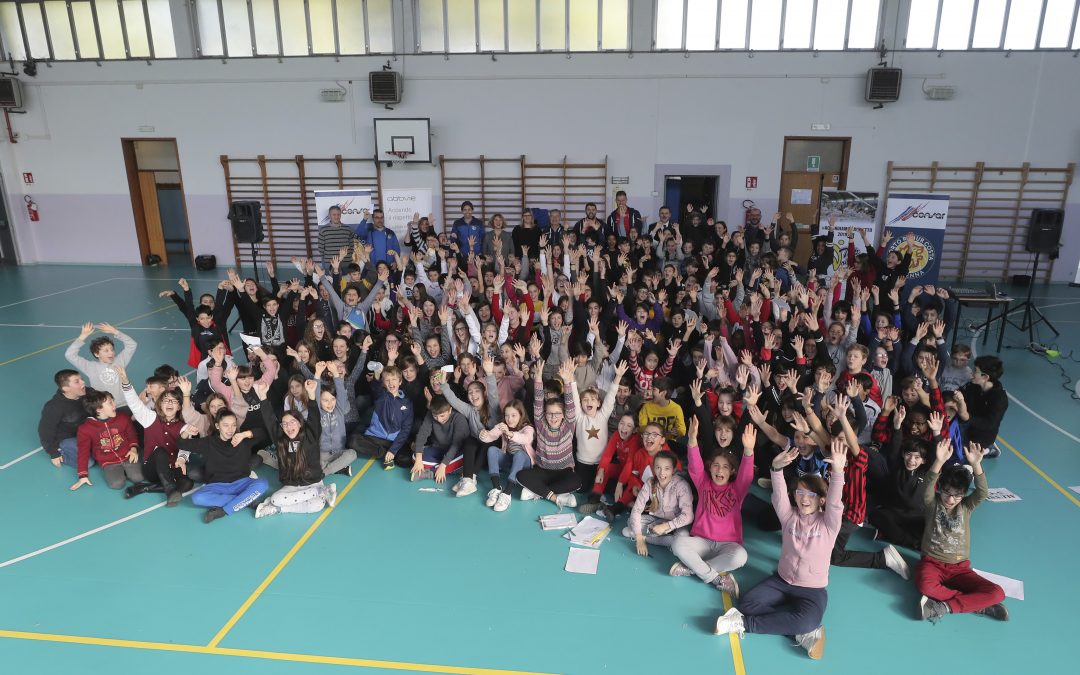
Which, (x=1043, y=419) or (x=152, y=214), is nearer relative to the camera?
(x=1043, y=419)

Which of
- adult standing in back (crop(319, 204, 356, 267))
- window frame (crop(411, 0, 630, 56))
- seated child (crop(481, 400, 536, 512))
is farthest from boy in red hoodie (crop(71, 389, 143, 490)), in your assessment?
window frame (crop(411, 0, 630, 56))

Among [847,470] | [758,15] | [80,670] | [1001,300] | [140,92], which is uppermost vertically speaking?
[758,15]

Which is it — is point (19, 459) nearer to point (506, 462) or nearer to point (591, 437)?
point (506, 462)

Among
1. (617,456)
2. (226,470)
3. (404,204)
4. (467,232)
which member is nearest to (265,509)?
(226,470)

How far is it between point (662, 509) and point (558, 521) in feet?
2.59

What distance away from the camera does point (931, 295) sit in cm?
718

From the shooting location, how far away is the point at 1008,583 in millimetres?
3898

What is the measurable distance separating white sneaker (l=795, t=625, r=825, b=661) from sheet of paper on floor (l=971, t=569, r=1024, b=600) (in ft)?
3.95

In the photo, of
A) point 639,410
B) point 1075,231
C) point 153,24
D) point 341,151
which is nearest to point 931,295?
point 639,410

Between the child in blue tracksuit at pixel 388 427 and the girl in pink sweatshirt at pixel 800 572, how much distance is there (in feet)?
10.2

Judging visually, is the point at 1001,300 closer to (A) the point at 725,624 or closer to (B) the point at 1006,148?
(B) the point at 1006,148

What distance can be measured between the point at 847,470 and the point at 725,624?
1511mm

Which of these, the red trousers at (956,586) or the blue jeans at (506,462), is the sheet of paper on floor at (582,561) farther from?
the red trousers at (956,586)

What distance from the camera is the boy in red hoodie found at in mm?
5051
